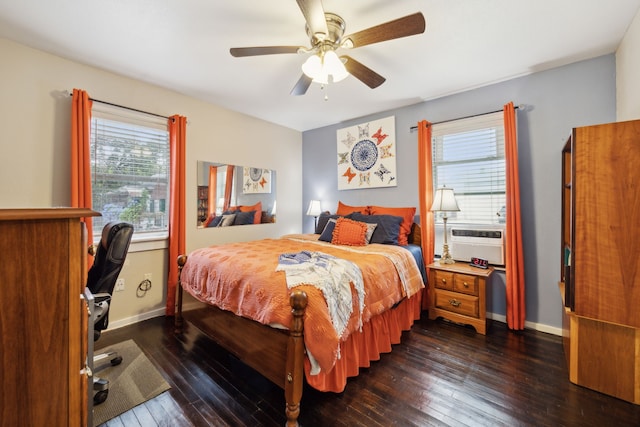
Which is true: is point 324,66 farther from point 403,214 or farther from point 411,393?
point 411,393

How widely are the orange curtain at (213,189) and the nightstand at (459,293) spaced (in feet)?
8.75

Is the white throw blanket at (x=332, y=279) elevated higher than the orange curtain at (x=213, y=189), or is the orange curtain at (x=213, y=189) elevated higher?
the orange curtain at (x=213, y=189)

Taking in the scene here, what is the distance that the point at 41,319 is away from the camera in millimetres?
687

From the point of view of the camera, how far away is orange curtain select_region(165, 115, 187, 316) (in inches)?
116

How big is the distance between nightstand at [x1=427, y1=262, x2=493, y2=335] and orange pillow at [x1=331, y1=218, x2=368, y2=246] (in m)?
0.79

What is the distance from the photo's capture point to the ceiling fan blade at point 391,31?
1.53 m

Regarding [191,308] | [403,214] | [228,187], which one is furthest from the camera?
[228,187]

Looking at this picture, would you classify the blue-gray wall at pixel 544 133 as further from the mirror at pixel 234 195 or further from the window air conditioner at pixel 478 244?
the mirror at pixel 234 195

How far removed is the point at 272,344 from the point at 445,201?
2.22 meters

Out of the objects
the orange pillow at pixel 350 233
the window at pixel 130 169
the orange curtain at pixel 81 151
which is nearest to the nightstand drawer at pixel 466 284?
the orange pillow at pixel 350 233

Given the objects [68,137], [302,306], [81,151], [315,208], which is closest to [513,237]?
[302,306]

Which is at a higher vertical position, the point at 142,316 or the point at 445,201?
the point at 445,201

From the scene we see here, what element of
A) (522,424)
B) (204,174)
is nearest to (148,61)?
(204,174)

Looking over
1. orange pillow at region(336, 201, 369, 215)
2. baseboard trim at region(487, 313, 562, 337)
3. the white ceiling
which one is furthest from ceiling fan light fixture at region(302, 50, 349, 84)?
baseboard trim at region(487, 313, 562, 337)
